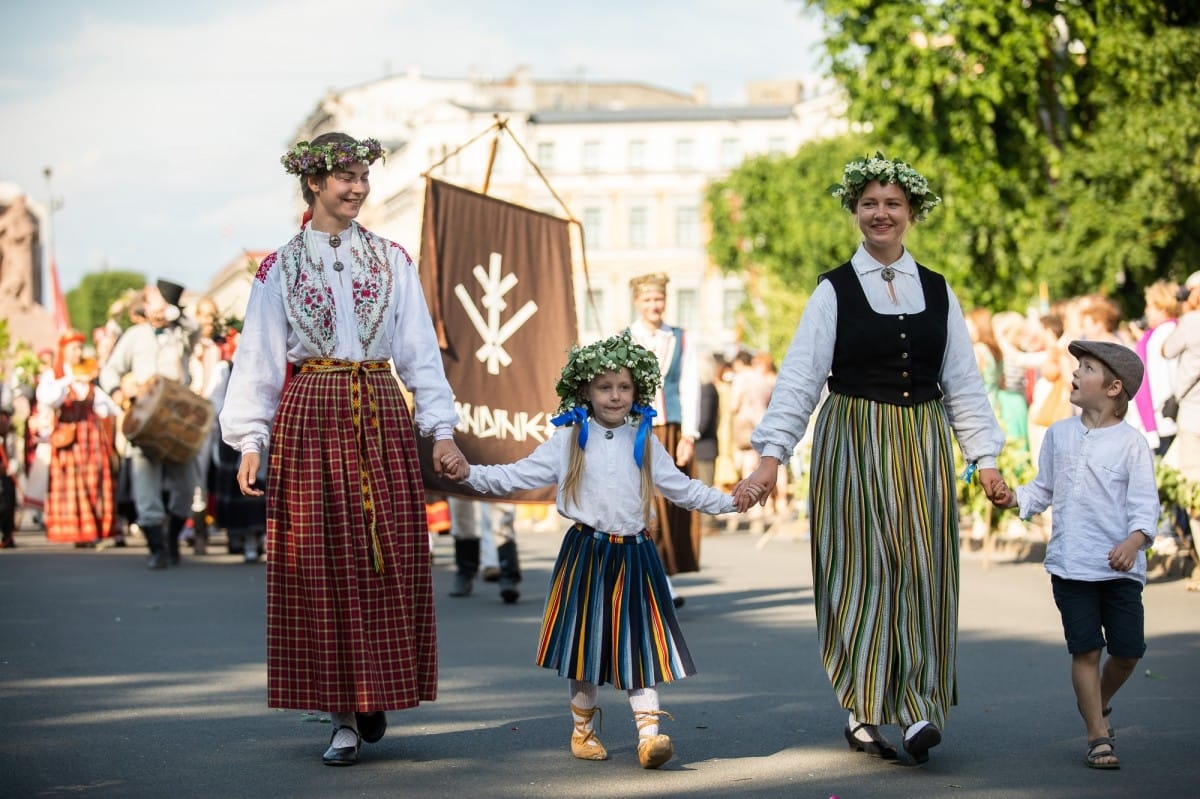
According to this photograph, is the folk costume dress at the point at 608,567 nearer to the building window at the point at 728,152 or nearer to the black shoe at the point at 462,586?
the black shoe at the point at 462,586

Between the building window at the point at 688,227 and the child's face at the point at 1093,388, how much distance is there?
350 feet

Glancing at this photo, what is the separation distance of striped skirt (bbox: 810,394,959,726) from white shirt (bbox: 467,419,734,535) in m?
0.48

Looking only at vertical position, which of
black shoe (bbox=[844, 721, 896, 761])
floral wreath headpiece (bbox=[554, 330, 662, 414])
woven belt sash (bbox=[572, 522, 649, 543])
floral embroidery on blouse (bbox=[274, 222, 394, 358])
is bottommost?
black shoe (bbox=[844, 721, 896, 761])

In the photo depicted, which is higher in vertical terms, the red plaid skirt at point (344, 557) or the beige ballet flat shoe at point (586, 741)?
the red plaid skirt at point (344, 557)

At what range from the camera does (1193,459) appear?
1295cm

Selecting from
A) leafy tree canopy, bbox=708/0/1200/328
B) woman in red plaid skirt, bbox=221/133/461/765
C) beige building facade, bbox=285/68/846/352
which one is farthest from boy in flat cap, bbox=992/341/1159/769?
beige building facade, bbox=285/68/846/352

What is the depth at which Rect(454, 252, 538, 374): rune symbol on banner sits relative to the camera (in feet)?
36.7

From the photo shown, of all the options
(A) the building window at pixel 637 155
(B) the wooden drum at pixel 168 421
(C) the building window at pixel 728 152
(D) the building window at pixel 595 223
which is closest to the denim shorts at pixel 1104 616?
(B) the wooden drum at pixel 168 421

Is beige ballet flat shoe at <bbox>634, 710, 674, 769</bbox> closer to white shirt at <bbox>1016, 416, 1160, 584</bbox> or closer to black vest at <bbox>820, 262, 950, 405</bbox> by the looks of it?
black vest at <bbox>820, 262, 950, 405</bbox>

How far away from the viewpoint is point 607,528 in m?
7.06

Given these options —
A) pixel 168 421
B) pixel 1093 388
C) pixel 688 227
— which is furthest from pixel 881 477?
pixel 688 227

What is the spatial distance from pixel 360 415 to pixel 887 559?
1995 millimetres

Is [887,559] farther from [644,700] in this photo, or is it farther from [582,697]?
[582,697]

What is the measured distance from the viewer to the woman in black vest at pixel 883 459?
21.8ft
